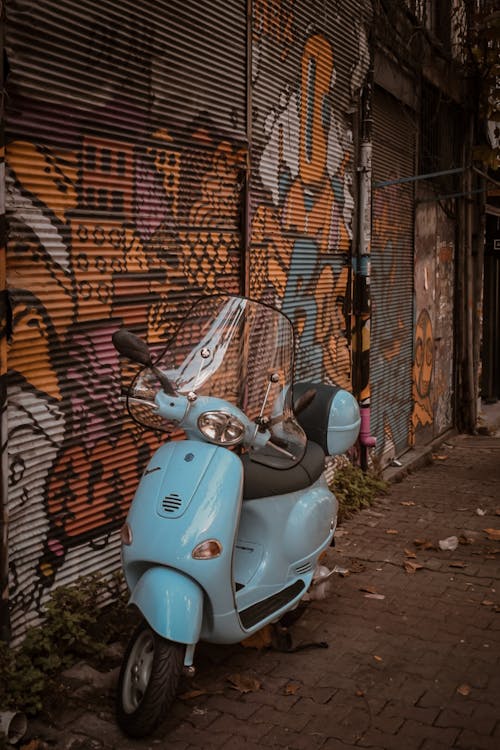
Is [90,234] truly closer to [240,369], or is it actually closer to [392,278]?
[240,369]

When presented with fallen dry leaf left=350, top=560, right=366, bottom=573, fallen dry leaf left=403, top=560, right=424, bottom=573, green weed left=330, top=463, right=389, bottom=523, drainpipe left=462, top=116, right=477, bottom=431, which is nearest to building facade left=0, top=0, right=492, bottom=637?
green weed left=330, top=463, right=389, bottom=523

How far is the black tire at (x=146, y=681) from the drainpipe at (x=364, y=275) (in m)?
5.03

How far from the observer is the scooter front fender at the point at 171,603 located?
3674 mm

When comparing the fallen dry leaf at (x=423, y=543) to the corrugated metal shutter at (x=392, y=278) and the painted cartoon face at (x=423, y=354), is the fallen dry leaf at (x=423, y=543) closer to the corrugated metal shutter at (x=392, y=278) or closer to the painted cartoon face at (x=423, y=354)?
the corrugated metal shutter at (x=392, y=278)

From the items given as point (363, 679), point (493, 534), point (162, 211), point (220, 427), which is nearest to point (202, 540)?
point (220, 427)

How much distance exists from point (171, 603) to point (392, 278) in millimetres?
6812

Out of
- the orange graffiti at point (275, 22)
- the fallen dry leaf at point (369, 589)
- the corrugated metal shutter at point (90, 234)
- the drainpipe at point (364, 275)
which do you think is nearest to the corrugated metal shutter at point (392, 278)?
the drainpipe at point (364, 275)

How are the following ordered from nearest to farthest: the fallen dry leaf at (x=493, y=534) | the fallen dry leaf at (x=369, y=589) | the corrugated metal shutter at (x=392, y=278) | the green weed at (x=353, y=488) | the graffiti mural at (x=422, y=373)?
the fallen dry leaf at (x=369, y=589), the fallen dry leaf at (x=493, y=534), the green weed at (x=353, y=488), the corrugated metal shutter at (x=392, y=278), the graffiti mural at (x=422, y=373)

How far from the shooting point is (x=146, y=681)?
150 inches

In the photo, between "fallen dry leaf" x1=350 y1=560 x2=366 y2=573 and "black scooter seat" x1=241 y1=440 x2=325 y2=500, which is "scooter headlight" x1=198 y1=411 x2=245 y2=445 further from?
"fallen dry leaf" x1=350 y1=560 x2=366 y2=573

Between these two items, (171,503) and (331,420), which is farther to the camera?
(331,420)

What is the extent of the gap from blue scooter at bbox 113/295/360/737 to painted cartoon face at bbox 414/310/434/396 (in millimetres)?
6291

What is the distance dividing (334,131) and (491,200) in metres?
8.52

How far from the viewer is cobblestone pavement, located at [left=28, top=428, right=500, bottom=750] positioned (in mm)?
3855
